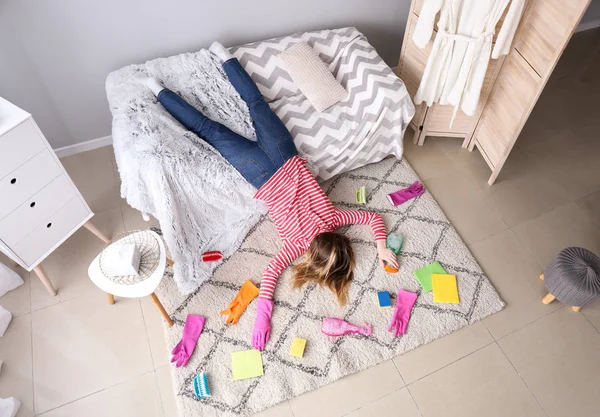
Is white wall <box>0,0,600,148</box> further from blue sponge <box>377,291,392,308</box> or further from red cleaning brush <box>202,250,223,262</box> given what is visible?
blue sponge <box>377,291,392,308</box>

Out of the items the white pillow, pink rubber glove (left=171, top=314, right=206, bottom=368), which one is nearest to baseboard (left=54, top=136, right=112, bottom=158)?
the white pillow

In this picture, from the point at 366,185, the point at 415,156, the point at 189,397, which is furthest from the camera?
the point at 415,156

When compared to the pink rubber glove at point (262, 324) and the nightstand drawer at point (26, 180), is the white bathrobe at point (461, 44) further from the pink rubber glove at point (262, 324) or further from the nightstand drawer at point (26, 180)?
the nightstand drawer at point (26, 180)

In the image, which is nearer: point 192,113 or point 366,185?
point 192,113

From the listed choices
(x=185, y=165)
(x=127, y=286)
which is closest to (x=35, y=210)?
(x=127, y=286)

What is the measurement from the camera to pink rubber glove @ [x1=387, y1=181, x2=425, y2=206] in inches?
105

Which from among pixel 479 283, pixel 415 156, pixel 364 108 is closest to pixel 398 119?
pixel 364 108

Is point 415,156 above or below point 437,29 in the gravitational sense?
below

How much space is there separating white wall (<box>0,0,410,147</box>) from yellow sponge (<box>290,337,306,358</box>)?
1903 mm

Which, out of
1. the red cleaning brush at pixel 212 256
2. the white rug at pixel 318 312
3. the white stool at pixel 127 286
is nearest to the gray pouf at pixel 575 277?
the white rug at pixel 318 312

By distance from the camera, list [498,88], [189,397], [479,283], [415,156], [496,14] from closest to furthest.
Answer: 1. [189,397]
2. [496,14]
3. [479,283]
4. [498,88]
5. [415,156]

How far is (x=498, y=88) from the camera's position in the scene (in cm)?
256

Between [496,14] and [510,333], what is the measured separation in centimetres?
162

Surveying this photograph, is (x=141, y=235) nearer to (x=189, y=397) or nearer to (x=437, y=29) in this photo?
(x=189, y=397)
